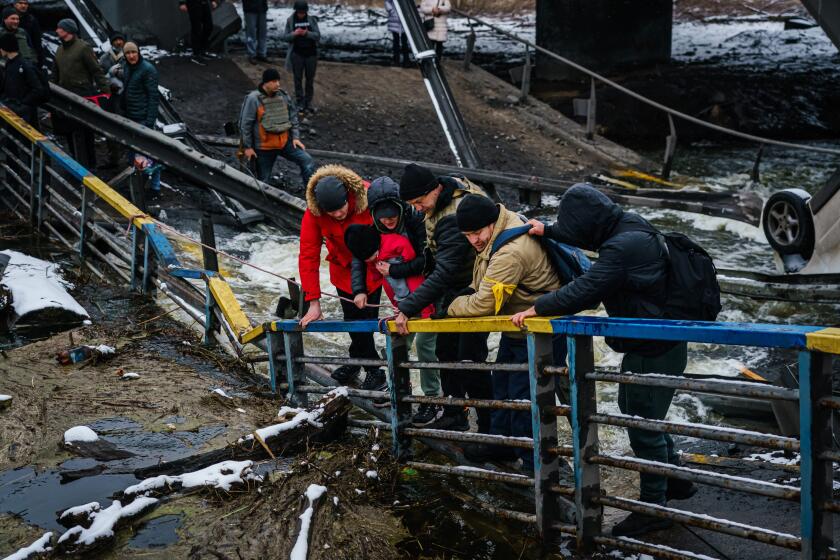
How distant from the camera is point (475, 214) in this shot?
4.47m

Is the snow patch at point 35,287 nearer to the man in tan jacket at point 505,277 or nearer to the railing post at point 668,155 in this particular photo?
the man in tan jacket at point 505,277

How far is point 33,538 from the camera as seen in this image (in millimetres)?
4121

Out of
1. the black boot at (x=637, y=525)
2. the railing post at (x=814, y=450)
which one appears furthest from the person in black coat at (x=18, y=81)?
the railing post at (x=814, y=450)

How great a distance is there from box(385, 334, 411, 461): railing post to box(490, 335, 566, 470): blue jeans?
0.55m

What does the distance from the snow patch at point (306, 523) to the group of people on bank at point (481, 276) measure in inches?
36.6

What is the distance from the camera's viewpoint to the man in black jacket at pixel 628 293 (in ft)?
13.2

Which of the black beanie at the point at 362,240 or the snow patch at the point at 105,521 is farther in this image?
the black beanie at the point at 362,240

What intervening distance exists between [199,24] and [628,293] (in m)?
16.1

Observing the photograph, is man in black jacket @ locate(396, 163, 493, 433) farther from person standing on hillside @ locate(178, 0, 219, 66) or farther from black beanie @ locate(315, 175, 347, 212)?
person standing on hillside @ locate(178, 0, 219, 66)

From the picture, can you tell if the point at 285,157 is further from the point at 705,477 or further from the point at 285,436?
the point at 705,477

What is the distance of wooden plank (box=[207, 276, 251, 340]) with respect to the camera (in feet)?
21.6

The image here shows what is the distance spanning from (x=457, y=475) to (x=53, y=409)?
2.48 m

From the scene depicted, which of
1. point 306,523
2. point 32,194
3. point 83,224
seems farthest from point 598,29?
point 306,523

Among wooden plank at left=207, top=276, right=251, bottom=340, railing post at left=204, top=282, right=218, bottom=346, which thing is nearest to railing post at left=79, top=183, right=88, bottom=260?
railing post at left=204, top=282, right=218, bottom=346
